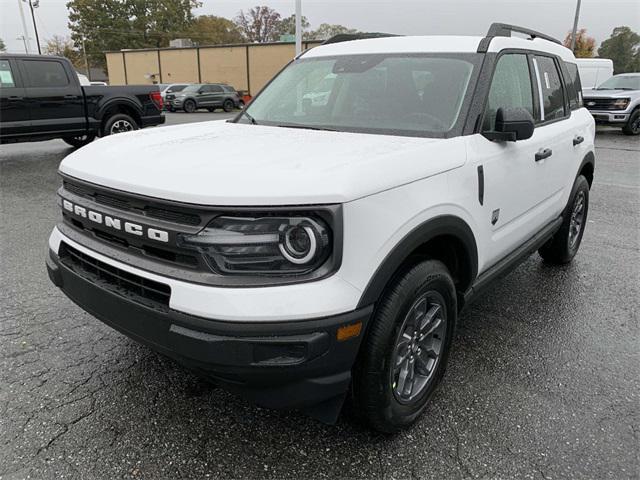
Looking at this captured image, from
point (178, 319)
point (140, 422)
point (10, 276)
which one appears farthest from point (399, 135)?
point (10, 276)

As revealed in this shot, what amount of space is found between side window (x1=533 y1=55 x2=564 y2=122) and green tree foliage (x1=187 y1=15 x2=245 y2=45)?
3090 inches

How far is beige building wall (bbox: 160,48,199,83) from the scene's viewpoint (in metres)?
40.0

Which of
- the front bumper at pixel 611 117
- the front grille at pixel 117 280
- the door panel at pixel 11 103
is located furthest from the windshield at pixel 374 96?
the front bumper at pixel 611 117

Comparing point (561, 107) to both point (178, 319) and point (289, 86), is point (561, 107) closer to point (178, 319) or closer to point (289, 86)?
point (289, 86)

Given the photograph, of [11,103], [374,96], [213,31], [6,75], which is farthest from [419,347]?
[213,31]

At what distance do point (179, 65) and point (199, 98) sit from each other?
45.1 feet

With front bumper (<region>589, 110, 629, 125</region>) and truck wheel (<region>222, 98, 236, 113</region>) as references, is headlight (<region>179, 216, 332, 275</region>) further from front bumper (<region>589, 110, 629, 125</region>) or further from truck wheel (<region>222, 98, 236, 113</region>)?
truck wheel (<region>222, 98, 236, 113</region>)

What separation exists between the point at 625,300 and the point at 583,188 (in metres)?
1.15

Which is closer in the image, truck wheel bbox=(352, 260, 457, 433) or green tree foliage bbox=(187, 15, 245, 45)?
truck wheel bbox=(352, 260, 457, 433)

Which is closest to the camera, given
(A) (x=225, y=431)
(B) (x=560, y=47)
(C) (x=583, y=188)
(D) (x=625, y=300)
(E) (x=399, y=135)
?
(A) (x=225, y=431)

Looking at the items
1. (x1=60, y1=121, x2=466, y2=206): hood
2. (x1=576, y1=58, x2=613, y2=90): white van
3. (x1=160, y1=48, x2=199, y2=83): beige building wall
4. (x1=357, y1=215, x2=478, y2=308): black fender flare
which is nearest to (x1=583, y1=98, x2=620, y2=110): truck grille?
(x1=576, y1=58, x2=613, y2=90): white van

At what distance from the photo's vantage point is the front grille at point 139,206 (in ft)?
6.54

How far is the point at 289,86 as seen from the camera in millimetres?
3775

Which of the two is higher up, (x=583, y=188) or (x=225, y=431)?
(x=583, y=188)
